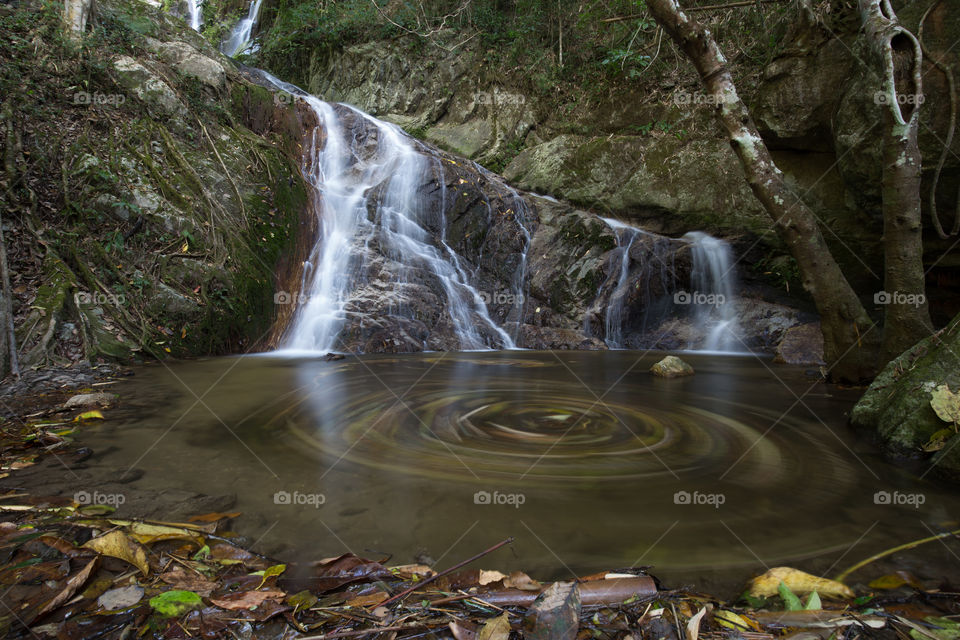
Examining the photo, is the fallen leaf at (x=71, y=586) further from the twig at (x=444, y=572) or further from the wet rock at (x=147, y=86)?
the wet rock at (x=147, y=86)

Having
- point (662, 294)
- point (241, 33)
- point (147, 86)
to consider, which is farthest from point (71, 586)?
point (241, 33)

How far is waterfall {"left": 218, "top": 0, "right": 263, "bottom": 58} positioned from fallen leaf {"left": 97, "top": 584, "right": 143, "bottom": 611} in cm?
2439

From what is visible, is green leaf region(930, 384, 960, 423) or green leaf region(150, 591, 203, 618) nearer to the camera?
green leaf region(150, 591, 203, 618)

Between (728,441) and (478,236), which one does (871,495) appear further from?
(478,236)

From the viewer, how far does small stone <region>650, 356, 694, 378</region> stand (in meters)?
5.98

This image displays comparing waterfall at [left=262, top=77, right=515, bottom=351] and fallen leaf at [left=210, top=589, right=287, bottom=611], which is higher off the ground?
waterfall at [left=262, top=77, right=515, bottom=351]

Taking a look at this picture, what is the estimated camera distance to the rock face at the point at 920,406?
8.38 ft

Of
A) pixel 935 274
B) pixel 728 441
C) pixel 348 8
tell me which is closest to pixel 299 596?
pixel 728 441

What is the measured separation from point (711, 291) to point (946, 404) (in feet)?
24.5

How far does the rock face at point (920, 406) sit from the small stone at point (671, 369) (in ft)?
8.63

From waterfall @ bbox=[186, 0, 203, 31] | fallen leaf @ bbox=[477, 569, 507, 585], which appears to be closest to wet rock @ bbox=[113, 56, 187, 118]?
fallen leaf @ bbox=[477, 569, 507, 585]

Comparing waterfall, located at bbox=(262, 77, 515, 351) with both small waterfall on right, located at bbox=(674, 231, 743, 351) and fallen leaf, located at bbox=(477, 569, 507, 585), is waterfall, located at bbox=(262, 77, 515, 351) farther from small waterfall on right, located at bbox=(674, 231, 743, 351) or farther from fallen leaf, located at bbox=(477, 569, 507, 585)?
fallen leaf, located at bbox=(477, 569, 507, 585)

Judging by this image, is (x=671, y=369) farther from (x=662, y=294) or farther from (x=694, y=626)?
(x=694, y=626)

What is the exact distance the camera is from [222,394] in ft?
14.2
